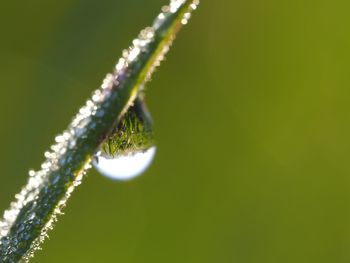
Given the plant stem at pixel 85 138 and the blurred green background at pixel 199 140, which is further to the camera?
the blurred green background at pixel 199 140

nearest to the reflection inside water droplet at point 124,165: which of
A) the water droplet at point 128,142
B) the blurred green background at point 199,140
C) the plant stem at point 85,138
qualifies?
the water droplet at point 128,142

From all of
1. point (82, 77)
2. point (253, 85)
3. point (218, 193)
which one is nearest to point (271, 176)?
point (218, 193)

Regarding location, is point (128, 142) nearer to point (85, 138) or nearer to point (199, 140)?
point (85, 138)

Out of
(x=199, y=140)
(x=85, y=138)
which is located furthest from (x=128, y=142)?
(x=199, y=140)

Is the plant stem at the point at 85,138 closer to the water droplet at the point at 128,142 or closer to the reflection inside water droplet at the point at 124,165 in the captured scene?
the water droplet at the point at 128,142

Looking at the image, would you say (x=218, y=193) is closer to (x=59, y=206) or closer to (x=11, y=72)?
(x=11, y=72)

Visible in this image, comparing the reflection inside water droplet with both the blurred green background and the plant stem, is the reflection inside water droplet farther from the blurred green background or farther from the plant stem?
the blurred green background
